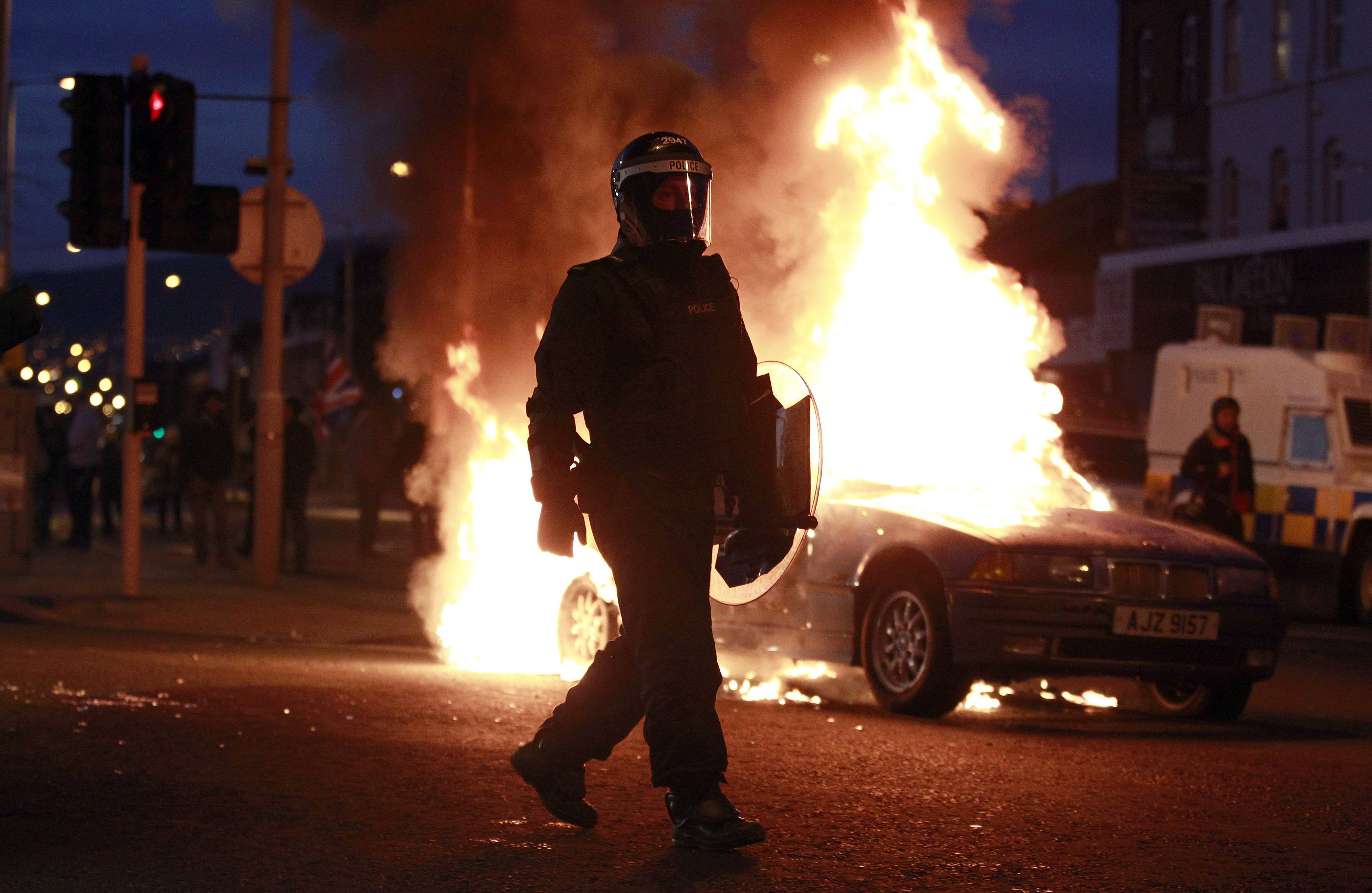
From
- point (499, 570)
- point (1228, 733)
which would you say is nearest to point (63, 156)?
point (499, 570)

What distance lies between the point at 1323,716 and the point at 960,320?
10.2 ft

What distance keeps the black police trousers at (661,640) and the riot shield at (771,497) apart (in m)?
0.21

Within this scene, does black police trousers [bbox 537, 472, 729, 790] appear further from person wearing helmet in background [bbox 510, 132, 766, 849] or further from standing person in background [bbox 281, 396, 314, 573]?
standing person in background [bbox 281, 396, 314, 573]

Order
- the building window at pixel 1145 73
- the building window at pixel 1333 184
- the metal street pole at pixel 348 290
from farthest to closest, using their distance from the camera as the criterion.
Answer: the metal street pole at pixel 348 290 < the building window at pixel 1145 73 < the building window at pixel 1333 184

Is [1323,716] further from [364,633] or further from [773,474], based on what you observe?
[364,633]

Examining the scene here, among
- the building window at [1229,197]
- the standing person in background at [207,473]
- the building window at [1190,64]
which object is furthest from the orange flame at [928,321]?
the building window at [1190,64]

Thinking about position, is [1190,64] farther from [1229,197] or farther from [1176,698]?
[1176,698]

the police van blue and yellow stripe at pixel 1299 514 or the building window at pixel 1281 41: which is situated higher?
the building window at pixel 1281 41

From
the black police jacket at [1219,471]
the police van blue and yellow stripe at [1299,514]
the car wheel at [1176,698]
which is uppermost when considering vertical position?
the black police jacket at [1219,471]

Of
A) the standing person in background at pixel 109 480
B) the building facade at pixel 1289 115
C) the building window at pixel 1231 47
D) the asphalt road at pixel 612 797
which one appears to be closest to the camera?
the asphalt road at pixel 612 797

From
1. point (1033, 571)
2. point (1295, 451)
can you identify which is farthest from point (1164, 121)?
point (1033, 571)

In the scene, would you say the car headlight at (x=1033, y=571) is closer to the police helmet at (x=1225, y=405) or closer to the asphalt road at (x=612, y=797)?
the asphalt road at (x=612, y=797)

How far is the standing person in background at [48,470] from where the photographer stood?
2317cm

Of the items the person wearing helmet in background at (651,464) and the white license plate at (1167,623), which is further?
the white license plate at (1167,623)
